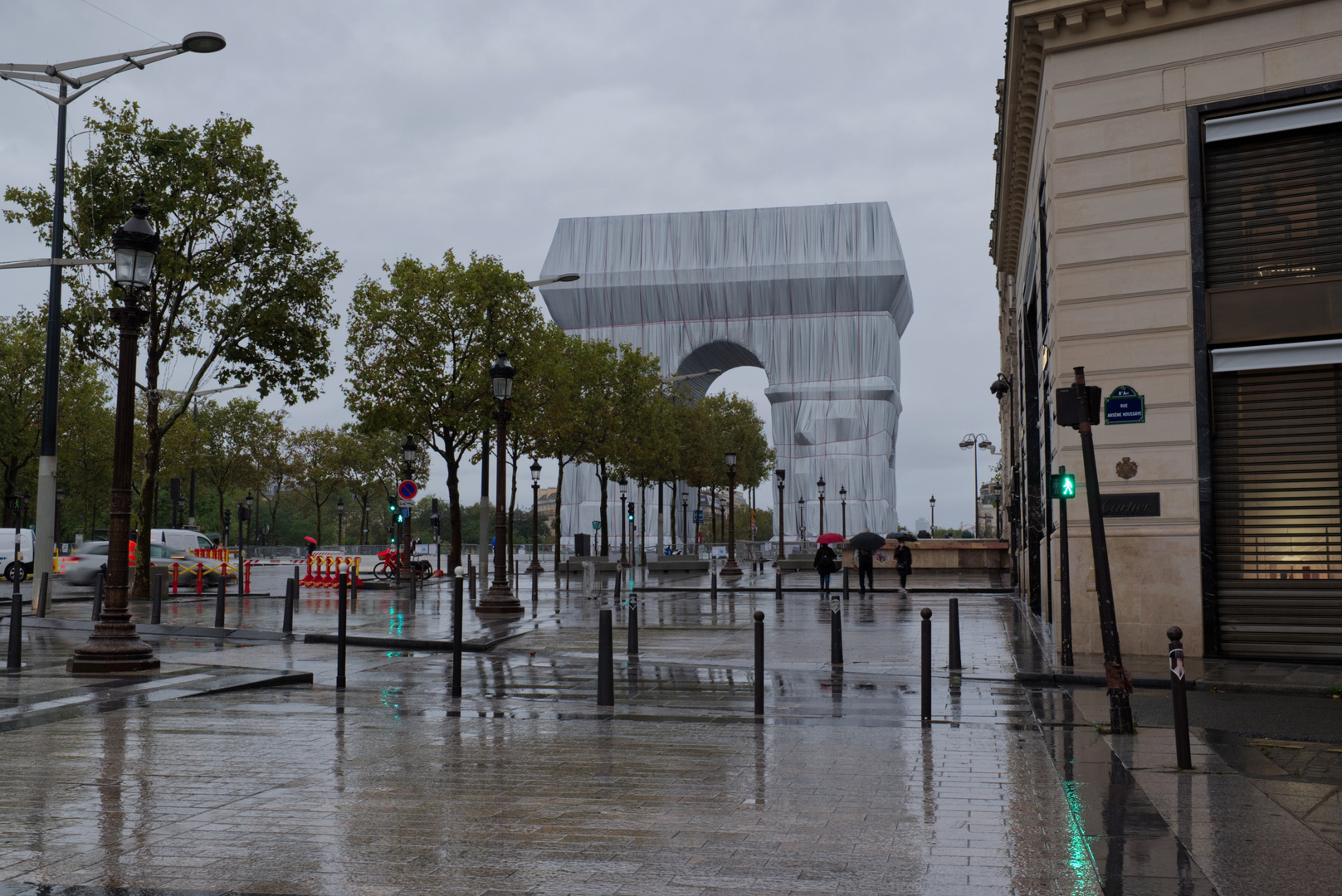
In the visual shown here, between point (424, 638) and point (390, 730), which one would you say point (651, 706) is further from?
point (424, 638)

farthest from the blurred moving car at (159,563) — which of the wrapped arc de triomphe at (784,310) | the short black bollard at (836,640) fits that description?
the wrapped arc de triomphe at (784,310)

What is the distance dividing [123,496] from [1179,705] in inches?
441

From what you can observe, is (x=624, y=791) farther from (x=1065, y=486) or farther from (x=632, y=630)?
(x=1065, y=486)

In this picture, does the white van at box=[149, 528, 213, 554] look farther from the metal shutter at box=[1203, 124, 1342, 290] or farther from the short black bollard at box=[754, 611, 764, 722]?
the metal shutter at box=[1203, 124, 1342, 290]

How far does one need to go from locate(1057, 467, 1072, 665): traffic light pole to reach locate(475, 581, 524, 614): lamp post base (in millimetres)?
10998

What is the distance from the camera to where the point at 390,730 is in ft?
31.6

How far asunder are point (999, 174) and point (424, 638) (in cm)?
1726

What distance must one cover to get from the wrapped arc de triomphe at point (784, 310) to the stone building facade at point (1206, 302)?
70.5 meters

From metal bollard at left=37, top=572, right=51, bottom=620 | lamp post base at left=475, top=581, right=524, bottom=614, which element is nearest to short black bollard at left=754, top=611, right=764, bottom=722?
lamp post base at left=475, top=581, right=524, bottom=614

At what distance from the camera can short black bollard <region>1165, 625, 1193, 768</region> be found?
7.95 meters

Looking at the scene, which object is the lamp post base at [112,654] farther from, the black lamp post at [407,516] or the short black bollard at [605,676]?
the black lamp post at [407,516]

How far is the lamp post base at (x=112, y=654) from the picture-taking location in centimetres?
1309

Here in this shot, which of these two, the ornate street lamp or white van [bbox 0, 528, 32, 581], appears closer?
white van [bbox 0, 528, 32, 581]

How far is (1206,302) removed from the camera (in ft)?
52.8
